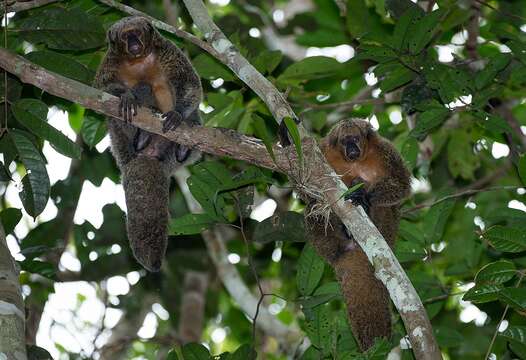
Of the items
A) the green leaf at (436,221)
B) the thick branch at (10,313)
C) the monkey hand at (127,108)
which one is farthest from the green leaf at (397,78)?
the thick branch at (10,313)

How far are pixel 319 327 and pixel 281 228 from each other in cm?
82

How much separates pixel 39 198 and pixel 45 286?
2.32 metres

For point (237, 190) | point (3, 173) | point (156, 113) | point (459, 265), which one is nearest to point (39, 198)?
point (3, 173)

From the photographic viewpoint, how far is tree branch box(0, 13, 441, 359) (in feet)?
15.3

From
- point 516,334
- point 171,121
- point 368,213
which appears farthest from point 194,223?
point 516,334

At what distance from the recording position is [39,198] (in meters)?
5.53

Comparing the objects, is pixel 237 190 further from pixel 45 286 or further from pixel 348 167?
pixel 45 286

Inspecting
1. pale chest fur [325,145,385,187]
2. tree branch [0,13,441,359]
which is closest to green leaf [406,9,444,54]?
pale chest fur [325,145,385,187]

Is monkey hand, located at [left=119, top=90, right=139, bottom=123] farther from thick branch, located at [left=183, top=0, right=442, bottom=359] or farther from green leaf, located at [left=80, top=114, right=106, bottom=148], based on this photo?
green leaf, located at [left=80, top=114, right=106, bottom=148]

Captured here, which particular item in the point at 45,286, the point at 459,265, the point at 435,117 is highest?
the point at 435,117

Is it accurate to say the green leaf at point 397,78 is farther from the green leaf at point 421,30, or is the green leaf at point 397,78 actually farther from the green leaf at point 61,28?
the green leaf at point 61,28

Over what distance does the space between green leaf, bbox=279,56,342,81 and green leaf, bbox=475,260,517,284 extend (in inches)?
92.1

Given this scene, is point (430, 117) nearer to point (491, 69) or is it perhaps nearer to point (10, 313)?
point (491, 69)

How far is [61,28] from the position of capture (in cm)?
566
